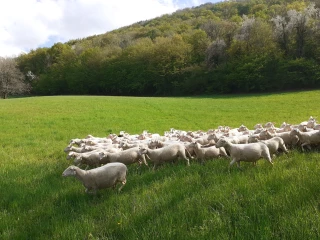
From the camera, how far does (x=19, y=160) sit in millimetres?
10922

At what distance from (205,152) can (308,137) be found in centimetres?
295

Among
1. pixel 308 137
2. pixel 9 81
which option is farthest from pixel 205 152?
pixel 9 81

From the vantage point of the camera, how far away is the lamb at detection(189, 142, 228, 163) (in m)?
8.47

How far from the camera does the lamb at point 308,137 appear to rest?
27.4 feet

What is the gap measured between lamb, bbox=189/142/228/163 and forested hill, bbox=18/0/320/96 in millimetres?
48187

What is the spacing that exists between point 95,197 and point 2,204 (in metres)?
2.04

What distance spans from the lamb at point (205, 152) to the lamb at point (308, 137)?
7.05ft

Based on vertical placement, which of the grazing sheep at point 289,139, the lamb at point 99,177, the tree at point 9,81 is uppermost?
the tree at point 9,81

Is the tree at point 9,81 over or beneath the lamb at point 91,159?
over

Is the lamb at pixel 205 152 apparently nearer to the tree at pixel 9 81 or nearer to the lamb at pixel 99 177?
the lamb at pixel 99 177

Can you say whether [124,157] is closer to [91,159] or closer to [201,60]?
[91,159]

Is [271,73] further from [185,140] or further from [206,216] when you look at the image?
[206,216]

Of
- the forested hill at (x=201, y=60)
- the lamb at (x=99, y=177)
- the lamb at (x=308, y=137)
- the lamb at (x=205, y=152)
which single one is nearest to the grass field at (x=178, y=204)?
the lamb at (x=99, y=177)

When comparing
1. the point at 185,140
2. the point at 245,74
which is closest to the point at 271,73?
the point at 245,74
